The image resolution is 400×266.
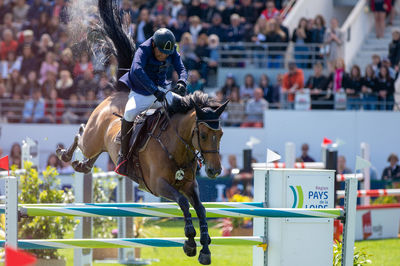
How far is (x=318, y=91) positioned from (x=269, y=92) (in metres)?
1.00

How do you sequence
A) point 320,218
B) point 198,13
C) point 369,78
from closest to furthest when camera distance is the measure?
1. point 320,218
2. point 369,78
3. point 198,13

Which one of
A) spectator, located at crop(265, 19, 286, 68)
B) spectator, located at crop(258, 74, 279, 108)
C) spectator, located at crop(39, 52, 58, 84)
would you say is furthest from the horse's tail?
spectator, located at crop(39, 52, 58, 84)

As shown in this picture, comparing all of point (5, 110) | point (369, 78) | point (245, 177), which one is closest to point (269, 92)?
point (369, 78)

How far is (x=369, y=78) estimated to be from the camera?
43.1 feet

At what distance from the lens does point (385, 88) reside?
43.0 feet

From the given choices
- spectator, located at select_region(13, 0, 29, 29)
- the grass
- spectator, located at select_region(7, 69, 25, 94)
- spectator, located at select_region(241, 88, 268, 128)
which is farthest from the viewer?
spectator, located at select_region(13, 0, 29, 29)

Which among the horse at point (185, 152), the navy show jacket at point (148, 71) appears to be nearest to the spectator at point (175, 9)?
the horse at point (185, 152)

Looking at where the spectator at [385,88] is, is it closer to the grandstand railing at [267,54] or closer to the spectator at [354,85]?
the spectator at [354,85]

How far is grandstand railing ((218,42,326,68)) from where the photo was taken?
14570 mm

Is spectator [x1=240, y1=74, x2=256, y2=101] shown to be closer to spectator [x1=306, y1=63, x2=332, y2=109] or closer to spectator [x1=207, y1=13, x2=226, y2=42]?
spectator [x1=306, y1=63, x2=332, y2=109]

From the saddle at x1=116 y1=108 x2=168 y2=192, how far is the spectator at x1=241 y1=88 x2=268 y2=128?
7.23 meters

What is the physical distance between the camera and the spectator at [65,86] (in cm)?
1480

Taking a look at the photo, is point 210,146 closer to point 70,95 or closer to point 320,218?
point 320,218

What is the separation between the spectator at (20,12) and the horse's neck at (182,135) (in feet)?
40.8
